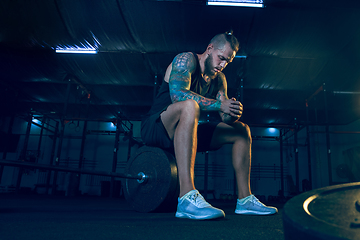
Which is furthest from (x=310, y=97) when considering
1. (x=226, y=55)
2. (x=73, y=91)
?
(x=73, y=91)

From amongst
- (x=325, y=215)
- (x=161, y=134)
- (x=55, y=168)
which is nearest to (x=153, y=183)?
(x=161, y=134)

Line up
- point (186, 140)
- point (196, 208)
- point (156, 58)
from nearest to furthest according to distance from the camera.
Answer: point (196, 208) < point (186, 140) < point (156, 58)

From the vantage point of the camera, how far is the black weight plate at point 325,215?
35cm

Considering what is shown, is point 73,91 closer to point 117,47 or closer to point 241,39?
point 117,47

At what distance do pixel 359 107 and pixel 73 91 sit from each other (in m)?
7.62

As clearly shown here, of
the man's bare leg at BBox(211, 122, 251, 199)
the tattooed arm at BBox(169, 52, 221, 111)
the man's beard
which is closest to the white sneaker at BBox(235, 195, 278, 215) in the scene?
the man's bare leg at BBox(211, 122, 251, 199)

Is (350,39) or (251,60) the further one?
(251,60)

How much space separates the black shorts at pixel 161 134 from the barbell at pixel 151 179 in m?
0.05

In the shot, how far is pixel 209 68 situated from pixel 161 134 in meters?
0.61

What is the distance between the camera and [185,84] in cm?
154

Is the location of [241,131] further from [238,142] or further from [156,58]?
[156,58]

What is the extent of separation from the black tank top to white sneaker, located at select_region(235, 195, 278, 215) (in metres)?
0.78

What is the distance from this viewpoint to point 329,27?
386 centimetres

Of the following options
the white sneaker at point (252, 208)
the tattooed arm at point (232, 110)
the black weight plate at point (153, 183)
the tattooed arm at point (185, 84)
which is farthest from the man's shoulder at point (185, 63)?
the white sneaker at point (252, 208)
